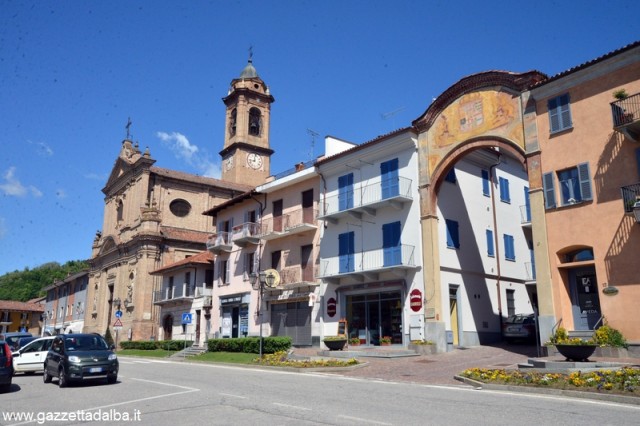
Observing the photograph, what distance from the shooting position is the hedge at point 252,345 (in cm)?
2720

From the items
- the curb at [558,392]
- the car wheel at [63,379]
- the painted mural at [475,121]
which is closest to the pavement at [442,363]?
the curb at [558,392]

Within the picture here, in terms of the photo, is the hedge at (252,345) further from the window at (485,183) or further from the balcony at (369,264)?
the window at (485,183)

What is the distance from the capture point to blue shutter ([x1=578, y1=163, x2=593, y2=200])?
798 inches

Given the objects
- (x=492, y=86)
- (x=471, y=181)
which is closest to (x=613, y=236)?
(x=492, y=86)

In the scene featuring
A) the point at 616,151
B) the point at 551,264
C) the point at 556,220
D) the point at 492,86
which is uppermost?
the point at 492,86

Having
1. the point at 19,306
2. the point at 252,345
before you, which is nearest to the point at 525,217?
the point at 252,345

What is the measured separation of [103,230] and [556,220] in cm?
5688

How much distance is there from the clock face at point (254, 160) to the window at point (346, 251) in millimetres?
35447

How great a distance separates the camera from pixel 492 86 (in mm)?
24172

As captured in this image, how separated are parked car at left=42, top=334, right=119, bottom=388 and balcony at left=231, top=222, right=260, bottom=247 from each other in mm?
18981

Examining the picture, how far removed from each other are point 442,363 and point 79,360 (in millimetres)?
12731

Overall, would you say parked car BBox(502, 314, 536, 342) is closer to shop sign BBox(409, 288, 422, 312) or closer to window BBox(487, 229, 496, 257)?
window BBox(487, 229, 496, 257)

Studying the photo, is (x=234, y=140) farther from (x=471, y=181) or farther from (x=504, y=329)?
(x=504, y=329)

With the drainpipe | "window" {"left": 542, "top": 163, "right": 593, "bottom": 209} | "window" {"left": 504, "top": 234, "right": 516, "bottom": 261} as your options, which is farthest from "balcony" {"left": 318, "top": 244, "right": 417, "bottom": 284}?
"window" {"left": 504, "top": 234, "right": 516, "bottom": 261}
